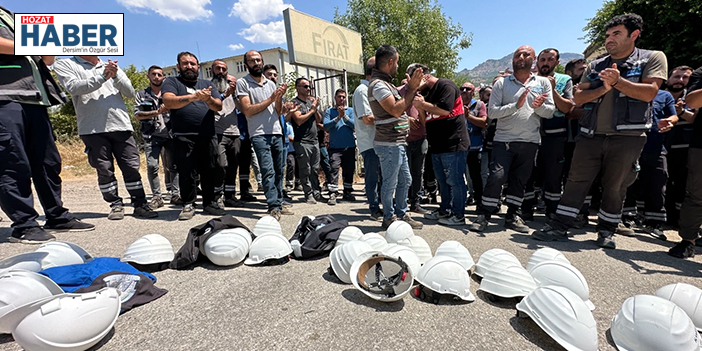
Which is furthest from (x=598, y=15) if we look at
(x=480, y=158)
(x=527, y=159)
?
(x=527, y=159)

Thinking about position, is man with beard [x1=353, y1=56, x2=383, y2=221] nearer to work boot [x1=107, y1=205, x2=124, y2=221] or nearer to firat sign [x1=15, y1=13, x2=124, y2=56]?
firat sign [x1=15, y1=13, x2=124, y2=56]

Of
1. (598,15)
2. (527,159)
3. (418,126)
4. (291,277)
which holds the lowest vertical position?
(291,277)

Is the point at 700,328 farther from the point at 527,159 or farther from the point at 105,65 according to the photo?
the point at 105,65

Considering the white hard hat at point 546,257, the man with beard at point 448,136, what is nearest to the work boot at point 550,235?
the man with beard at point 448,136

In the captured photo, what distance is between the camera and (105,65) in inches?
157

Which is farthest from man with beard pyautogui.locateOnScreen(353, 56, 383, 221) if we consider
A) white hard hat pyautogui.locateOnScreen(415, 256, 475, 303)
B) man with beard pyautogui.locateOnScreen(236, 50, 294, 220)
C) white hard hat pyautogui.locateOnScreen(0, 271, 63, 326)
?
white hard hat pyautogui.locateOnScreen(0, 271, 63, 326)

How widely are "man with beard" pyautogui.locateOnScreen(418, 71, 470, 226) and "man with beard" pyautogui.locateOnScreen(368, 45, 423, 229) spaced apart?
44 cm

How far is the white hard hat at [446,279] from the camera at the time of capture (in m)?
2.22

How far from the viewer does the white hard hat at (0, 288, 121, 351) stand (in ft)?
5.00

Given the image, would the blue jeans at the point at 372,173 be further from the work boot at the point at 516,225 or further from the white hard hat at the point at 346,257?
the white hard hat at the point at 346,257

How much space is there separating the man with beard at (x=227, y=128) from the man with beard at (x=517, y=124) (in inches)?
156

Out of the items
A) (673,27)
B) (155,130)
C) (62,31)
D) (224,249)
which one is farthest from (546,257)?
(673,27)

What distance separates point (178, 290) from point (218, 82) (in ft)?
13.3


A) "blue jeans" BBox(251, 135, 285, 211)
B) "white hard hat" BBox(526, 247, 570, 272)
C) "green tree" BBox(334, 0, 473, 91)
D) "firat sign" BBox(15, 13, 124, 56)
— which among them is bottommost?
"white hard hat" BBox(526, 247, 570, 272)
